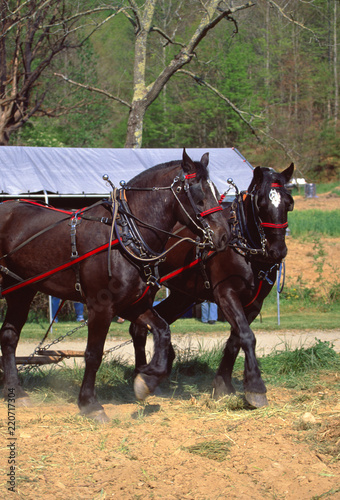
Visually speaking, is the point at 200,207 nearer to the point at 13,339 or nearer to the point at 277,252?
the point at 277,252

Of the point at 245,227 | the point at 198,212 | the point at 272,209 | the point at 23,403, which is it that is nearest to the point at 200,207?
the point at 198,212

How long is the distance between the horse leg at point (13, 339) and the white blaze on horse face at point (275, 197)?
2654 millimetres

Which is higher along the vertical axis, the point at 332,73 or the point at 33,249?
the point at 332,73

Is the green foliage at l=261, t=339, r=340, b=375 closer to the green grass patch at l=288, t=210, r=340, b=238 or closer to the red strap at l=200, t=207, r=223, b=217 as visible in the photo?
the red strap at l=200, t=207, r=223, b=217

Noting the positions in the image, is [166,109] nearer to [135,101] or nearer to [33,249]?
[135,101]

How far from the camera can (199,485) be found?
388cm

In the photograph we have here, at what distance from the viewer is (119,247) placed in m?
5.17

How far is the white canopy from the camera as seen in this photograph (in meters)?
10.2

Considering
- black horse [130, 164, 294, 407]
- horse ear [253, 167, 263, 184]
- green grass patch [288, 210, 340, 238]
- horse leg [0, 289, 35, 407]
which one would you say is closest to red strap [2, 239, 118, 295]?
horse leg [0, 289, 35, 407]

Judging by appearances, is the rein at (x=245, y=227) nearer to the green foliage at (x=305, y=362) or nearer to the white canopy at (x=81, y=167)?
the green foliage at (x=305, y=362)

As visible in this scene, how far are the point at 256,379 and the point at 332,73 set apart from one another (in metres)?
39.3

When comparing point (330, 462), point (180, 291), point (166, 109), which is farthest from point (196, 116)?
point (330, 462)

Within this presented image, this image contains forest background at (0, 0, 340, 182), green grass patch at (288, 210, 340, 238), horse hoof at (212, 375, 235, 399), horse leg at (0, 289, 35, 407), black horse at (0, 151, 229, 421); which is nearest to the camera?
black horse at (0, 151, 229, 421)

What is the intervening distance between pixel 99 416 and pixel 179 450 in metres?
1.05
